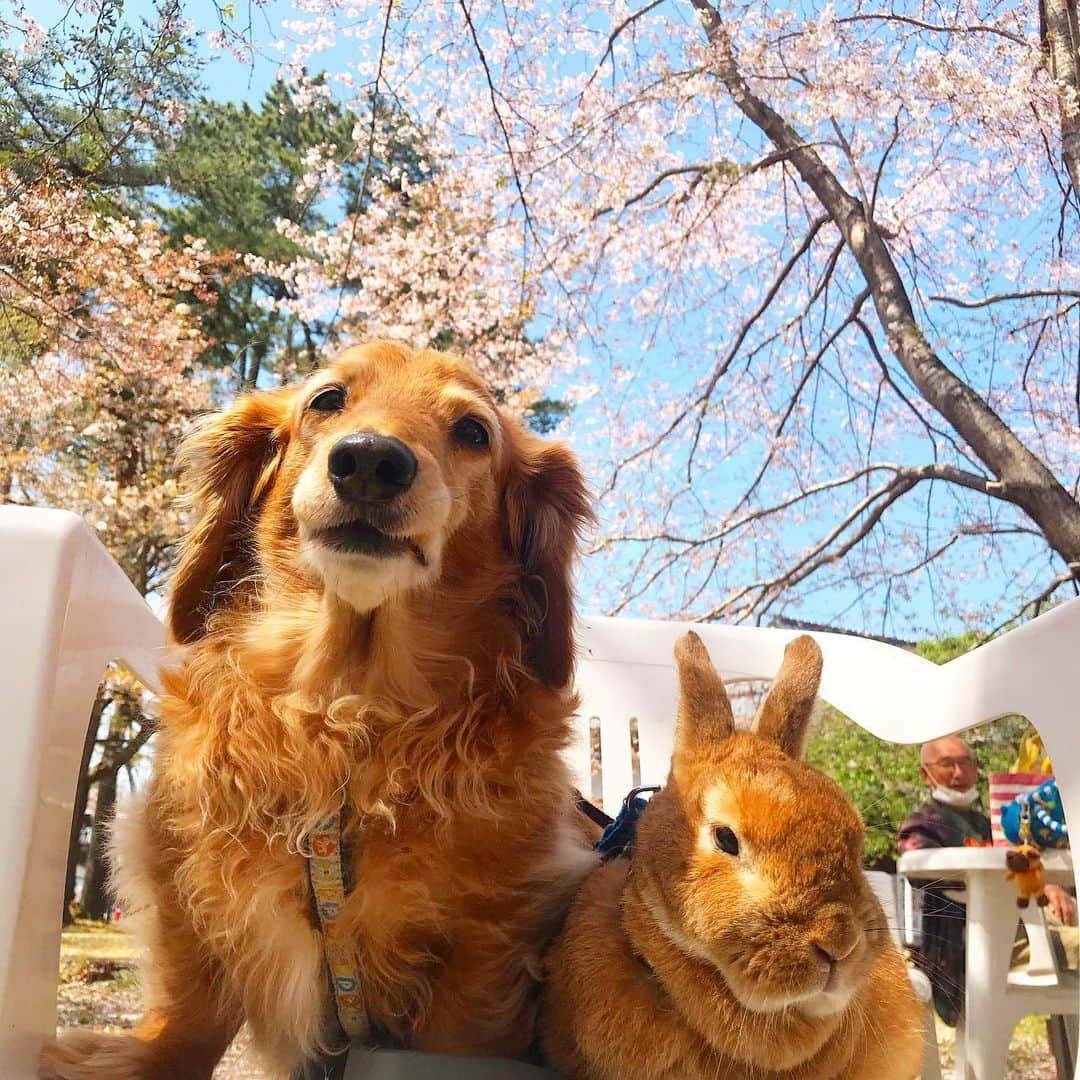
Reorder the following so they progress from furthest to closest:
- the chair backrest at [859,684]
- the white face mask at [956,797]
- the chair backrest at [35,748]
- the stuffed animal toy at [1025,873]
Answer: the white face mask at [956,797], the stuffed animal toy at [1025,873], the chair backrest at [859,684], the chair backrest at [35,748]

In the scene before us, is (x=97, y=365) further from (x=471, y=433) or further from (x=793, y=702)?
(x=793, y=702)

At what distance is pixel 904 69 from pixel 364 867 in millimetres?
5598

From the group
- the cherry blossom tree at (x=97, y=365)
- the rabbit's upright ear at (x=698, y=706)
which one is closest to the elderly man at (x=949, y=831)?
the rabbit's upright ear at (x=698, y=706)

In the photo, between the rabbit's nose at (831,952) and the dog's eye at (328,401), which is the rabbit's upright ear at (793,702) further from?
the dog's eye at (328,401)

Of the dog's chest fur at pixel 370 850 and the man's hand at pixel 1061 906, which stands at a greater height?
the dog's chest fur at pixel 370 850

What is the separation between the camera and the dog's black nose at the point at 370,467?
1.11m

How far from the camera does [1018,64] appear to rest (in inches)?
195

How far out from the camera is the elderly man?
2.53 meters

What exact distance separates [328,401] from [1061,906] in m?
2.53

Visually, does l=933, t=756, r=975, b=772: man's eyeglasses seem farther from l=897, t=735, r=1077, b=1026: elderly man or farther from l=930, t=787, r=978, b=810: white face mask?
l=930, t=787, r=978, b=810: white face mask

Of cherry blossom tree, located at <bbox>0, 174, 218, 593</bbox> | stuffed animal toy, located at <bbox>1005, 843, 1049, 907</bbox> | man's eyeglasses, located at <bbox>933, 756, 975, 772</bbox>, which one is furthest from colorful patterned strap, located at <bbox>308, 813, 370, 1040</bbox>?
cherry blossom tree, located at <bbox>0, 174, 218, 593</bbox>

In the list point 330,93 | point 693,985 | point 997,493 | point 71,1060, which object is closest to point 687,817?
point 693,985

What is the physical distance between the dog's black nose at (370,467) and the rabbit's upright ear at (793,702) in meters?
0.48

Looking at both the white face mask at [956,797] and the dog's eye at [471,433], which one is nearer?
the dog's eye at [471,433]
